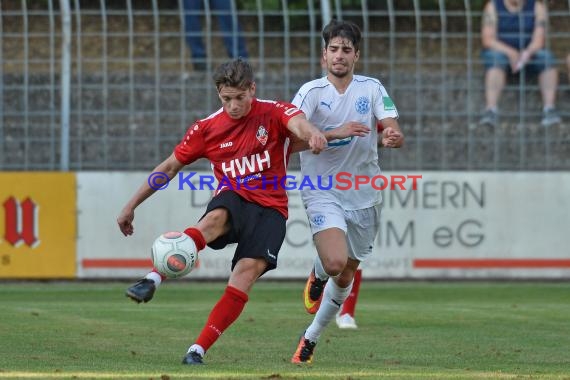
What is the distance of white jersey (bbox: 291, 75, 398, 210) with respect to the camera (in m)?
9.13

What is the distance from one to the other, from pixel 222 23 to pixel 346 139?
26.0 feet

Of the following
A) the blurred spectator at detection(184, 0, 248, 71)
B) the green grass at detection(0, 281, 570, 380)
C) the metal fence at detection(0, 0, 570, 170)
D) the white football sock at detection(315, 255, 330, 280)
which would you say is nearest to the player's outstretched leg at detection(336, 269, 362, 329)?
the green grass at detection(0, 281, 570, 380)

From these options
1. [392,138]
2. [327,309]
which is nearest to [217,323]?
[327,309]

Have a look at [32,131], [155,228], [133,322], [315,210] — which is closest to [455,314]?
[133,322]

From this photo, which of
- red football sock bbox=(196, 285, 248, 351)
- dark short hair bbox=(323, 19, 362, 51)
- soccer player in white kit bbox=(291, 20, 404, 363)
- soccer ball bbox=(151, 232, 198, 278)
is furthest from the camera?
dark short hair bbox=(323, 19, 362, 51)

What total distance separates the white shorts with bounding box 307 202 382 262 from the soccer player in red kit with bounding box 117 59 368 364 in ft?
2.46

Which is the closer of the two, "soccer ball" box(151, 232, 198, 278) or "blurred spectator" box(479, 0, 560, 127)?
"soccer ball" box(151, 232, 198, 278)

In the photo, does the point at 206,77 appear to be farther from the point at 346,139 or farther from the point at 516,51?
the point at 346,139

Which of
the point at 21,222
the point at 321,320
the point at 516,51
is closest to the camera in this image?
the point at 321,320

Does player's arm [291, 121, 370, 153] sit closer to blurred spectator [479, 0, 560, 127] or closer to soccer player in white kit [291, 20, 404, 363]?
soccer player in white kit [291, 20, 404, 363]

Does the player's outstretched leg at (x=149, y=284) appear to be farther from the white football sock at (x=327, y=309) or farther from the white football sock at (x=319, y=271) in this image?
the white football sock at (x=319, y=271)

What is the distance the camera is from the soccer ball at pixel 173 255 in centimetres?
754

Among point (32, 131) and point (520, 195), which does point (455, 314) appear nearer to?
point (520, 195)

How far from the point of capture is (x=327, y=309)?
8.87 metres
